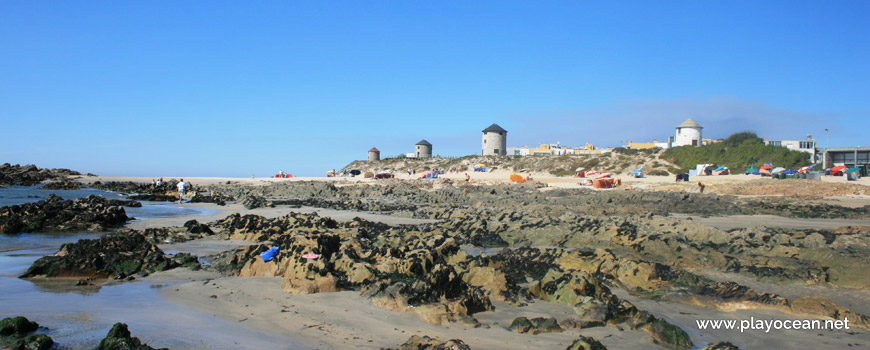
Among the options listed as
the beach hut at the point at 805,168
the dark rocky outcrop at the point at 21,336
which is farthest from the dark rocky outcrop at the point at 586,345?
the beach hut at the point at 805,168

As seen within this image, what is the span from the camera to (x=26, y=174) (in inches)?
1743

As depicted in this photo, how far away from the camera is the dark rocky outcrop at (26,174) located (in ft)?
129

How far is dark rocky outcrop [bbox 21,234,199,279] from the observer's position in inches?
273

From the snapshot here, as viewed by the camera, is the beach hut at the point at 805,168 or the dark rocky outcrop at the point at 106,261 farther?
the beach hut at the point at 805,168

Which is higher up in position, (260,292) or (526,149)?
(526,149)

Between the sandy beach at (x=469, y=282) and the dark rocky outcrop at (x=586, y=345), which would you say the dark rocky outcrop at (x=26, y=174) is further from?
the dark rocky outcrop at (x=586, y=345)

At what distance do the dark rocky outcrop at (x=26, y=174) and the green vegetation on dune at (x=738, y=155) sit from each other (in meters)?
50.2

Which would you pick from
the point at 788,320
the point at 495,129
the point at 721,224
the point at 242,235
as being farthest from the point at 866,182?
the point at 495,129

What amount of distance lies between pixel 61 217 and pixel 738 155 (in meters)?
42.3

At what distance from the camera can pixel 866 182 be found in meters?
27.8

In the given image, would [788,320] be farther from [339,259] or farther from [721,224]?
[721,224]

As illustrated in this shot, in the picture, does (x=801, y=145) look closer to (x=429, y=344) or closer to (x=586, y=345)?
(x=586, y=345)

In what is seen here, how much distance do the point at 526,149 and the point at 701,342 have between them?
269 feet

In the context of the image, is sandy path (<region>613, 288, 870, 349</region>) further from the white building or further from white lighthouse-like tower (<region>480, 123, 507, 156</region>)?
white lighthouse-like tower (<region>480, 123, 507, 156</region>)
